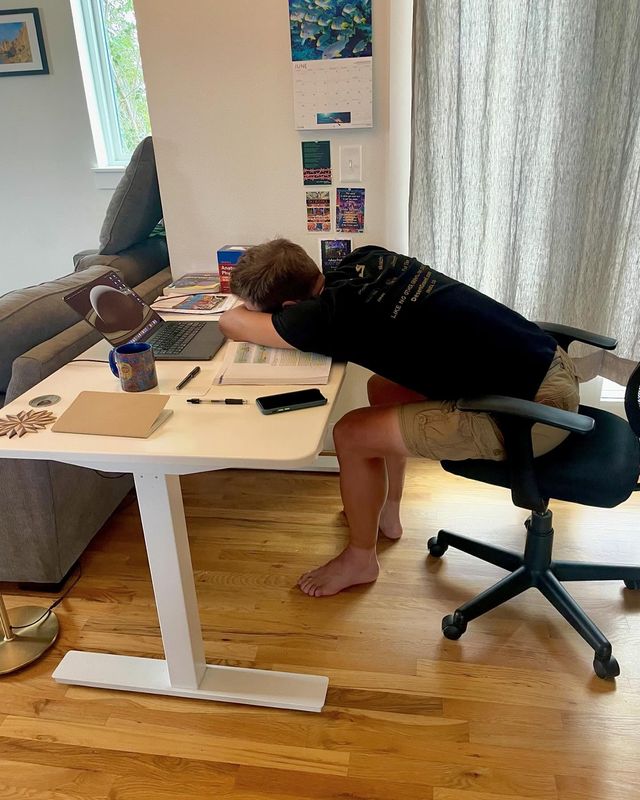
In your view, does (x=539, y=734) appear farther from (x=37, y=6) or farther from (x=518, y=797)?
(x=37, y=6)

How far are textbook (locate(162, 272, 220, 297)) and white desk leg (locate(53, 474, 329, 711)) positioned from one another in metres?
0.96

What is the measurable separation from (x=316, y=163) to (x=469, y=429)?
1132 mm

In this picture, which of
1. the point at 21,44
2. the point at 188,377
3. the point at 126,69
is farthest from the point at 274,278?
the point at 21,44

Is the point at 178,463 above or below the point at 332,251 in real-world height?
below

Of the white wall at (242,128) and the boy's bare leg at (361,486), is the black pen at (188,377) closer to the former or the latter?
the boy's bare leg at (361,486)

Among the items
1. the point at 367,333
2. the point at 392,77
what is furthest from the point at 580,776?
the point at 392,77

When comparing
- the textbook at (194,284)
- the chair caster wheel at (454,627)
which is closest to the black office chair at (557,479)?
the chair caster wheel at (454,627)

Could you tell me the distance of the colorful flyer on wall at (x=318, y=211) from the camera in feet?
7.22

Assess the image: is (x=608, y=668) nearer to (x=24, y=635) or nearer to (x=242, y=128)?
(x=24, y=635)

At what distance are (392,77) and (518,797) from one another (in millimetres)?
1970

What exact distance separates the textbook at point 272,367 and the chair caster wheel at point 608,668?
3.15 ft

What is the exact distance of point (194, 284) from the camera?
2248mm

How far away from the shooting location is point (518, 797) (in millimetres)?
1312

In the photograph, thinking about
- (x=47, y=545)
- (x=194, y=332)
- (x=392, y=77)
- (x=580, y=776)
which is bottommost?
(x=580, y=776)
